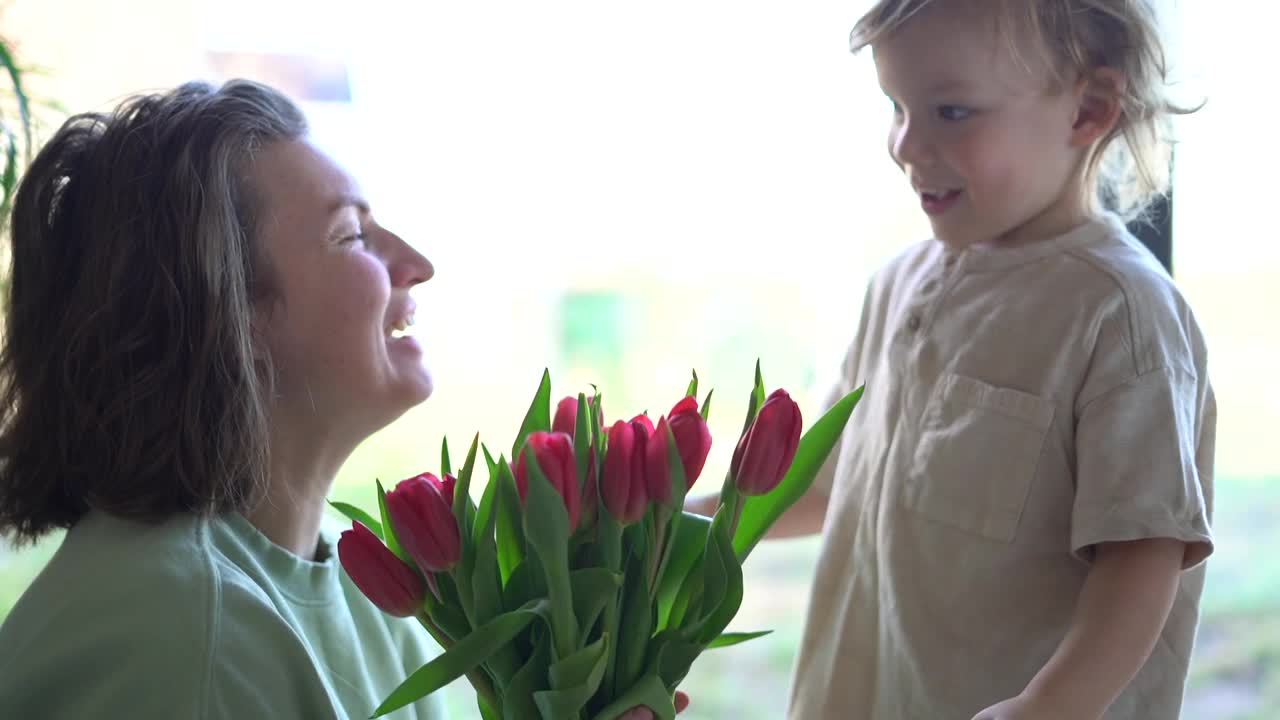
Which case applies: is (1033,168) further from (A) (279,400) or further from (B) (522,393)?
(B) (522,393)

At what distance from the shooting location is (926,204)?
1117mm

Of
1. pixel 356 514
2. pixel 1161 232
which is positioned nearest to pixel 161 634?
pixel 356 514

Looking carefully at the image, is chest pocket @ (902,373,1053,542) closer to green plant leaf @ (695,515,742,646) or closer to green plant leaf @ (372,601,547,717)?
green plant leaf @ (695,515,742,646)

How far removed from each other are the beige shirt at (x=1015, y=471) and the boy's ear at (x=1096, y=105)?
0.08m

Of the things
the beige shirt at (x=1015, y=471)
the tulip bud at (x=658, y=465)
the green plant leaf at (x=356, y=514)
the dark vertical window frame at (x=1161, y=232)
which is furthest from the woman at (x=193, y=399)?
the dark vertical window frame at (x=1161, y=232)

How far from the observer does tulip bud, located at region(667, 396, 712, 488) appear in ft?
2.55

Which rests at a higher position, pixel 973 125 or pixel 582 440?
pixel 973 125

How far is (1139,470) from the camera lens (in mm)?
975

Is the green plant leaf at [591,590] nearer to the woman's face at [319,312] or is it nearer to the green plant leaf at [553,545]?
the green plant leaf at [553,545]

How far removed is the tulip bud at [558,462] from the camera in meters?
0.73

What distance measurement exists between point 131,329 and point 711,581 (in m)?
0.48

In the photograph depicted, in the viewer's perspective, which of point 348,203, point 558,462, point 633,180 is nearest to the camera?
point 558,462

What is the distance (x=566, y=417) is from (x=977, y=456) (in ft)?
1.34

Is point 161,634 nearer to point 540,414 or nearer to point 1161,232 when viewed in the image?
point 540,414
